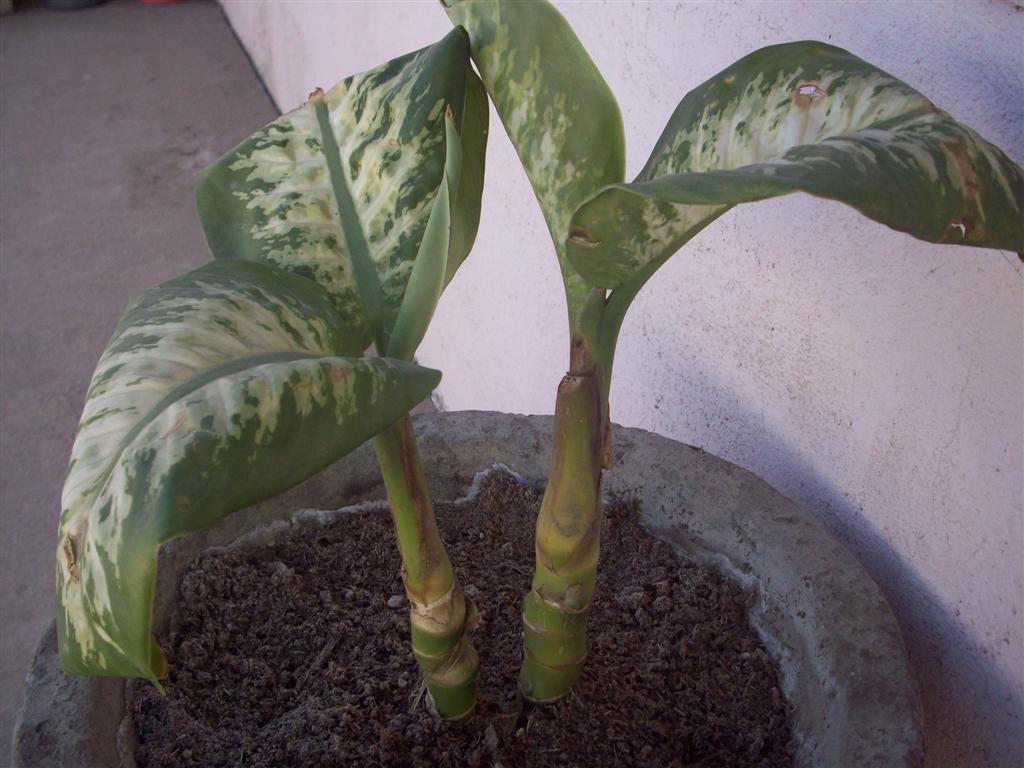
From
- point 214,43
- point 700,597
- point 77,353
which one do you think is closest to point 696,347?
point 700,597

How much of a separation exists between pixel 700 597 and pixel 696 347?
0.84 feet

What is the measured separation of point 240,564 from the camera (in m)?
0.96

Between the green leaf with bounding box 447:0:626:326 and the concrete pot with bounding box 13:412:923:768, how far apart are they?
1.03 feet

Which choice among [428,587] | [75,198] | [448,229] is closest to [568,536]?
[428,587]

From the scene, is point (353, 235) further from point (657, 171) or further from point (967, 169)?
point (967, 169)

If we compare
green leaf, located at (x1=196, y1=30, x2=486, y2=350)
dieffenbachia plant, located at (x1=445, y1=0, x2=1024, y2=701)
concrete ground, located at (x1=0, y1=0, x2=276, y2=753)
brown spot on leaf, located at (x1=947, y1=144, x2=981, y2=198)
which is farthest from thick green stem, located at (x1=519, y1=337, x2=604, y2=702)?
concrete ground, located at (x1=0, y1=0, x2=276, y2=753)

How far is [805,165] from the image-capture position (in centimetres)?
43

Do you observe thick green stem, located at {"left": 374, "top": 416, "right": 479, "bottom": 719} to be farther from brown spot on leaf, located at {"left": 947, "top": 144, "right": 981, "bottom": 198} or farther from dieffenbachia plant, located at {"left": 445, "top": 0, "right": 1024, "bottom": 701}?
brown spot on leaf, located at {"left": 947, "top": 144, "right": 981, "bottom": 198}

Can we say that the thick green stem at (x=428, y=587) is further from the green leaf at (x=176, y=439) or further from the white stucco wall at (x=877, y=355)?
the white stucco wall at (x=877, y=355)

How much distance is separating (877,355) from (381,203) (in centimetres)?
39

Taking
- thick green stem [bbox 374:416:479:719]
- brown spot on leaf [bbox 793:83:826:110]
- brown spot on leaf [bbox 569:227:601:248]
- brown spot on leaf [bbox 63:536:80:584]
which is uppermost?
brown spot on leaf [bbox 793:83:826:110]

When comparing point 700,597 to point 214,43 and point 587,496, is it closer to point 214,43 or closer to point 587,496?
point 587,496

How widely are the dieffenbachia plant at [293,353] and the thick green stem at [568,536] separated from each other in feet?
0.19

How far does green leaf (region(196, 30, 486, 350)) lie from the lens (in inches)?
26.0
